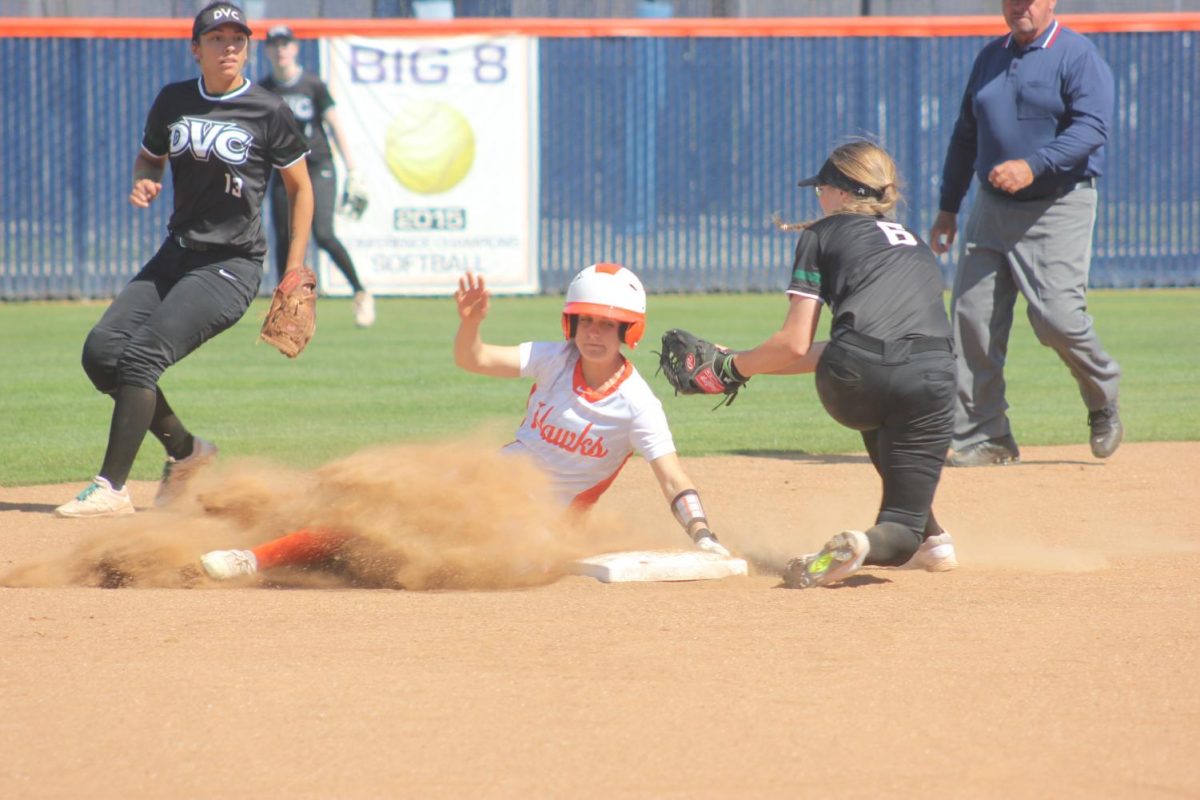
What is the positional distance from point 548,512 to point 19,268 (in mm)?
12966

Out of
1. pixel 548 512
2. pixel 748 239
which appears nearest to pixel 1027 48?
pixel 548 512

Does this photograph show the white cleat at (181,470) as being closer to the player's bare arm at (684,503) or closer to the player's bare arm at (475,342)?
the player's bare arm at (475,342)

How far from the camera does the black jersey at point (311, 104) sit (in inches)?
521

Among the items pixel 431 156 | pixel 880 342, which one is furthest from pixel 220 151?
pixel 431 156

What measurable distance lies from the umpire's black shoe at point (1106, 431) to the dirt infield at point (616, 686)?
2322 mm

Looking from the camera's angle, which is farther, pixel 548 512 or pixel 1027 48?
pixel 1027 48

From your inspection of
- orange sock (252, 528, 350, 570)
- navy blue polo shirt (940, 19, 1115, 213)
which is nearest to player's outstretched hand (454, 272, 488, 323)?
orange sock (252, 528, 350, 570)

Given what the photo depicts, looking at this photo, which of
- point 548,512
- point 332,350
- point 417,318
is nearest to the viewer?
point 548,512

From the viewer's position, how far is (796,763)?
3248mm

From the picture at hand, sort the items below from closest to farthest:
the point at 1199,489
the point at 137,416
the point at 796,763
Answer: the point at 796,763
the point at 137,416
the point at 1199,489

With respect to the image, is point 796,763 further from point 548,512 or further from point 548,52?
point 548,52

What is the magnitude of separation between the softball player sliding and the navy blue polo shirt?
9.95ft

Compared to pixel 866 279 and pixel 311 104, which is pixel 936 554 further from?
pixel 311 104

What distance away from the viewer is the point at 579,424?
551 cm
